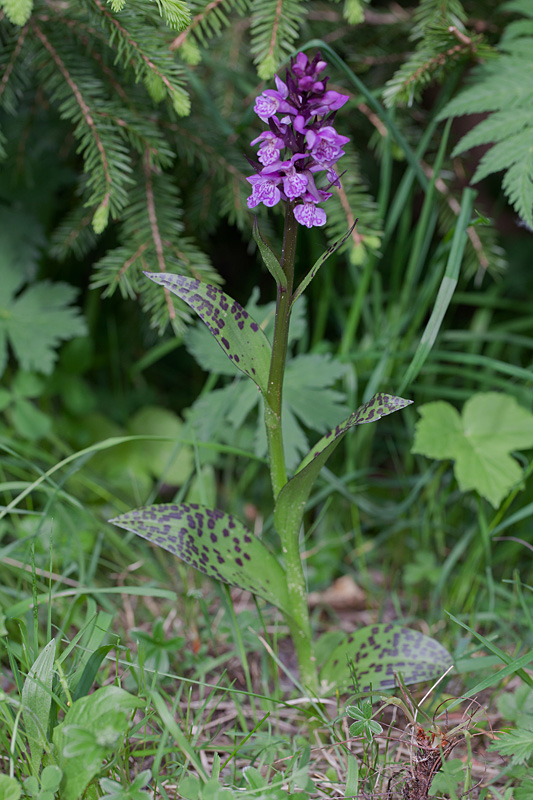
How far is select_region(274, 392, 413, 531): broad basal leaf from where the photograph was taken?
3.04 ft

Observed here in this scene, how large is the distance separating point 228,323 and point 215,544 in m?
0.40

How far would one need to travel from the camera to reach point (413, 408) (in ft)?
5.93

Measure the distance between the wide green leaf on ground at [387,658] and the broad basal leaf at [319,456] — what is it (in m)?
0.28

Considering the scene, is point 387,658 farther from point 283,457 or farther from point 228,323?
point 228,323

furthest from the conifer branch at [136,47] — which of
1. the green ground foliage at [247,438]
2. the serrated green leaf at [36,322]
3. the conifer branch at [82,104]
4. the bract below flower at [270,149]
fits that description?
the serrated green leaf at [36,322]

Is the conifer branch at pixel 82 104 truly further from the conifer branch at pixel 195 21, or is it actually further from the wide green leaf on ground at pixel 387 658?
the wide green leaf on ground at pixel 387 658

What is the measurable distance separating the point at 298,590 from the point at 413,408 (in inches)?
33.9

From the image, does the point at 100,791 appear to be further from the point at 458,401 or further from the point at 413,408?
the point at 458,401

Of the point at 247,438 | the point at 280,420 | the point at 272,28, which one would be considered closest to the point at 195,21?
the point at 272,28

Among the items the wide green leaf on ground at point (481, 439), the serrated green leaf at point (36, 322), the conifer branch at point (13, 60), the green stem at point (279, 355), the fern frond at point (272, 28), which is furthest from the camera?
the serrated green leaf at point (36, 322)

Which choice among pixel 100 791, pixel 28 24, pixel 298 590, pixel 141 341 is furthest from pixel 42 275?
pixel 100 791

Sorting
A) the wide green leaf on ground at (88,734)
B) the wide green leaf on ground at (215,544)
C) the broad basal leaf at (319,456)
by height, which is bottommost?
the wide green leaf on ground at (88,734)

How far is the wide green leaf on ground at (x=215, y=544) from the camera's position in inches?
42.0

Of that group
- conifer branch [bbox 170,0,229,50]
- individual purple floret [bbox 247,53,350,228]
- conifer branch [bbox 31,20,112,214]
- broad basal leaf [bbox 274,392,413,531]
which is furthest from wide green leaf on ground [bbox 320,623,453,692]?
conifer branch [bbox 170,0,229,50]
